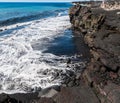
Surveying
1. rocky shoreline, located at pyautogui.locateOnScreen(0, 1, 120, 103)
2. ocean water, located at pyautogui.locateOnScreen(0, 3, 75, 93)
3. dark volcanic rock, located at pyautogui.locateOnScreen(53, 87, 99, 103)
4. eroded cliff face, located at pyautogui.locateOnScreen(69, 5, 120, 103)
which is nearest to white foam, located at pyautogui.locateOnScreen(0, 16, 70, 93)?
ocean water, located at pyautogui.locateOnScreen(0, 3, 75, 93)

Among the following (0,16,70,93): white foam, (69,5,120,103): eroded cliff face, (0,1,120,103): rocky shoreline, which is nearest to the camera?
(0,1,120,103): rocky shoreline

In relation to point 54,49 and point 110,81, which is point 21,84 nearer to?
point 110,81

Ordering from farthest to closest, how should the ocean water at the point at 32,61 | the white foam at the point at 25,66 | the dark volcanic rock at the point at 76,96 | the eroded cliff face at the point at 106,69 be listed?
the ocean water at the point at 32,61 < the white foam at the point at 25,66 < the eroded cliff face at the point at 106,69 < the dark volcanic rock at the point at 76,96

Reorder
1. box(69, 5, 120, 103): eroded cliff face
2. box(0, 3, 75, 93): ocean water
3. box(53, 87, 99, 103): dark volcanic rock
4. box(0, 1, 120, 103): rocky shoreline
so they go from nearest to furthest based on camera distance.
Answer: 1. box(53, 87, 99, 103): dark volcanic rock
2. box(0, 1, 120, 103): rocky shoreline
3. box(69, 5, 120, 103): eroded cliff face
4. box(0, 3, 75, 93): ocean water

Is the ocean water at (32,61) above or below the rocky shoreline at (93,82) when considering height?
below

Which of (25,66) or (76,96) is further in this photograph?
(25,66)

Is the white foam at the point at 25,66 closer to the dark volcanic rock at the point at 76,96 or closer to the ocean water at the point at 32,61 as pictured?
the ocean water at the point at 32,61

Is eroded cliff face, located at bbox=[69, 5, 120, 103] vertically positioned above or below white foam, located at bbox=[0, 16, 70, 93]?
above

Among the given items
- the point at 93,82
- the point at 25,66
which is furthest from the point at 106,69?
the point at 25,66

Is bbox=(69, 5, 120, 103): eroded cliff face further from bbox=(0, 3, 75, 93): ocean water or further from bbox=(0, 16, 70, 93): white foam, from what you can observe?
bbox=(0, 16, 70, 93): white foam

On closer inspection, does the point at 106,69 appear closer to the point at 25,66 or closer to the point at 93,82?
the point at 93,82

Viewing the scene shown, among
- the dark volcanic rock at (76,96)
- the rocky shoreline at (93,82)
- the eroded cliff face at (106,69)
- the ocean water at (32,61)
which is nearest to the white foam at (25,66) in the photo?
the ocean water at (32,61)

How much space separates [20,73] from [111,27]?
13.3 metres

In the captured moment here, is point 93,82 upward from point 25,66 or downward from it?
upward
